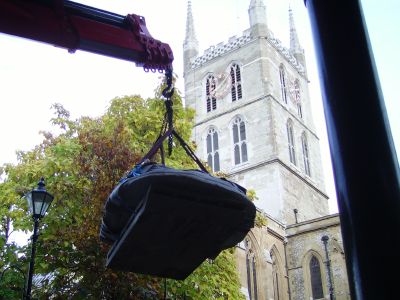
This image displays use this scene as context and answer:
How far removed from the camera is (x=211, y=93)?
139ft

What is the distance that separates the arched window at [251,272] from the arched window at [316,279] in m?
4.14

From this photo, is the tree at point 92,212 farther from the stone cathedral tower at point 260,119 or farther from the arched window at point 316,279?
the stone cathedral tower at point 260,119

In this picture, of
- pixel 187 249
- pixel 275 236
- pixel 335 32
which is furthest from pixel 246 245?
pixel 335 32

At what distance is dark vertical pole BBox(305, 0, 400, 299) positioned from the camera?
1.85 metres

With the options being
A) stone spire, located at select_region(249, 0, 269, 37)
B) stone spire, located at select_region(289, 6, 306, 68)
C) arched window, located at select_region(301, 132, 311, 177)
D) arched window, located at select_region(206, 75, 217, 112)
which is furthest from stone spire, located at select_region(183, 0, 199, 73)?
arched window, located at select_region(301, 132, 311, 177)

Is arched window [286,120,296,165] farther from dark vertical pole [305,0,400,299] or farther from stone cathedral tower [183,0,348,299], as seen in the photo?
dark vertical pole [305,0,400,299]

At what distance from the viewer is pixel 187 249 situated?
4.09 meters

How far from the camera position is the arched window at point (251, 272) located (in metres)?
27.3

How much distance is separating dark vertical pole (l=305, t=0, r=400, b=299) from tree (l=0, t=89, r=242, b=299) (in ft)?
27.8

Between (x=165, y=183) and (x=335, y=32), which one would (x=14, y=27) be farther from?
(x=335, y=32)

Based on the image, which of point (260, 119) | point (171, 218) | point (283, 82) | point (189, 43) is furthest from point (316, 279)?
point (171, 218)

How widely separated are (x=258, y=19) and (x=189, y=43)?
740cm

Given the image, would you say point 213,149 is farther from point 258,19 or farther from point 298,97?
point 258,19

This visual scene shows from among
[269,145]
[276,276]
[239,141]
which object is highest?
[239,141]
